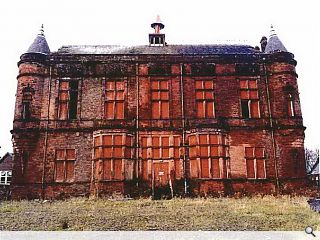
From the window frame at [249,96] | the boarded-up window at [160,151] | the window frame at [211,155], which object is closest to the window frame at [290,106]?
the window frame at [249,96]

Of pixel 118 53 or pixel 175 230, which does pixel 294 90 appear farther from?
pixel 175 230

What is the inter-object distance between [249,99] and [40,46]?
15.5 m

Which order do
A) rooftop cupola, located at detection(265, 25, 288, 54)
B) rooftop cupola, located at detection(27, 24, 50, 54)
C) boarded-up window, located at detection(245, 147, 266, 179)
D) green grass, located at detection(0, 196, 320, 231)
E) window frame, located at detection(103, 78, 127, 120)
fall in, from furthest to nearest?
rooftop cupola, located at detection(265, 25, 288, 54), rooftop cupola, located at detection(27, 24, 50, 54), window frame, located at detection(103, 78, 127, 120), boarded-up window, located at detection(245, 147, 266, 179), green grass, located at detection(0, 196, 320, 231)

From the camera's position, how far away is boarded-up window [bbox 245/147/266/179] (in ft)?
77.4

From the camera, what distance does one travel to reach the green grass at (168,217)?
484 inches

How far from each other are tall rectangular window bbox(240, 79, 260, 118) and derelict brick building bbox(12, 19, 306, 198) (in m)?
0.07

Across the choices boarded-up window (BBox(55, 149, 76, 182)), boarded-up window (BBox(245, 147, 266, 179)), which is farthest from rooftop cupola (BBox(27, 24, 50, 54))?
boarded-up window (BBox(245, 147, 266, 179))

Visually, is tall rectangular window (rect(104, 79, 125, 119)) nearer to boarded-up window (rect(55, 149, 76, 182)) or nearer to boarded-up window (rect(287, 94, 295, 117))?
boarded-up window (rect(55, 149, 76, 182))

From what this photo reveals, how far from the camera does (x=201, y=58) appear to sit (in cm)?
2559

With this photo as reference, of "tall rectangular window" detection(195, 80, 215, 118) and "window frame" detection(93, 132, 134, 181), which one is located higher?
"tall rectangular window" detection(195, 80, 215, 118)

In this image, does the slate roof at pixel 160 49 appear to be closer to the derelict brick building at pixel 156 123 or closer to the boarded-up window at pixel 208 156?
the derelict brick building at pixel 156 123

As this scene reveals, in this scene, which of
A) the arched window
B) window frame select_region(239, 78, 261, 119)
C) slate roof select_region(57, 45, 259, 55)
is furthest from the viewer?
slate roof select_region(57, 45, 259, 55)

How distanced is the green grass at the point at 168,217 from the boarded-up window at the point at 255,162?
5.83 meters

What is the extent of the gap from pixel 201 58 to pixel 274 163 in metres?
8.79
